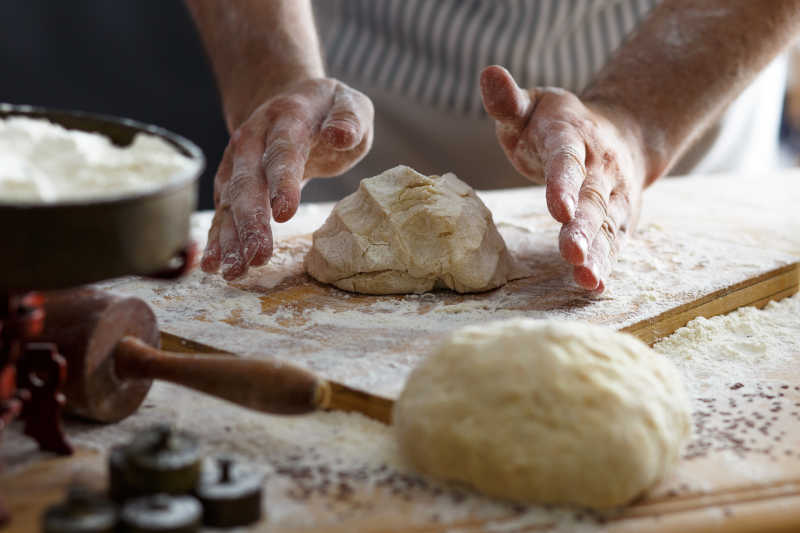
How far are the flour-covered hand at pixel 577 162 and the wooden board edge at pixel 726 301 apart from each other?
0.45 feet

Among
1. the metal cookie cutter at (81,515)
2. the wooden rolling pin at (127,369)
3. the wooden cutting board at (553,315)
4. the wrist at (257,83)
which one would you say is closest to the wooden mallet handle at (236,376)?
the wooden rolling pin at (127,369)

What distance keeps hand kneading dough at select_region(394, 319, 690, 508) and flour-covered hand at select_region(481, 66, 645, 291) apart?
22.4 inches

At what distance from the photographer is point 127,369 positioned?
126 centimetres

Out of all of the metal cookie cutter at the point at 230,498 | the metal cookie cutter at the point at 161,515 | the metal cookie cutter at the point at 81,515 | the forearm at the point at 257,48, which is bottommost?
the metal cookie cutter at the point at 230,498

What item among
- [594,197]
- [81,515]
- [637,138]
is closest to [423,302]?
[594,197]

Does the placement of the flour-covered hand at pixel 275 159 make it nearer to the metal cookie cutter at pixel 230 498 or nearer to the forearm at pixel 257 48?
the forearm at pixel 257 48

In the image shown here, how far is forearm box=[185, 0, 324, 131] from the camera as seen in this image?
2447mm

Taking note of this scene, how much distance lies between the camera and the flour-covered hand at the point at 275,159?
72.7 inches

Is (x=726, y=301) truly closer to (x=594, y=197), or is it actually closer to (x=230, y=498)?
(x=594, y=197)

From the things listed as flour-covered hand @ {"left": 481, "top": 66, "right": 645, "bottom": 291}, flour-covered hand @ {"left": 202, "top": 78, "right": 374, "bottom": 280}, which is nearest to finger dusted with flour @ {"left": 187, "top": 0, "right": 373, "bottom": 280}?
flour-covered hand @ {"left": 202, "top": 78, "right": 374, "bottom": 280}

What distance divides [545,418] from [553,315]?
0.67 metres

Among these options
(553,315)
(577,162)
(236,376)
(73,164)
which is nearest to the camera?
(73,164)

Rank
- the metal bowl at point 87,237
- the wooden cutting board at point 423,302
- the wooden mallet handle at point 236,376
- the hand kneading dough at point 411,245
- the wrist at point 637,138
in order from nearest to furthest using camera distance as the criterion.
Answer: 1. the metal bowl at point 87,237
2. the wooden mallet handle at point 236,376
3. the wooden cutting board at point 423,302
4. the hand kneading dough at point 411,245
5. the wrist at point 637,138

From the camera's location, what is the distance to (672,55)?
8.09ft
